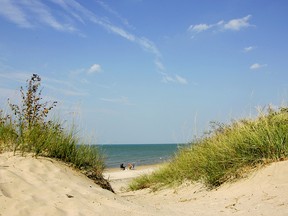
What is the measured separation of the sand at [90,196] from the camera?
200 inches

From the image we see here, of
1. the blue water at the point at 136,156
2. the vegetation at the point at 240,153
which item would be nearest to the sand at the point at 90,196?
the vegetation at the point at 240,153

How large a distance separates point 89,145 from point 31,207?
127 inches

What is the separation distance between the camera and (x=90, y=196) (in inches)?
225

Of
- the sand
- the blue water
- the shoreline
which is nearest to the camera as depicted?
the sand

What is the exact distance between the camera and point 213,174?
765cm

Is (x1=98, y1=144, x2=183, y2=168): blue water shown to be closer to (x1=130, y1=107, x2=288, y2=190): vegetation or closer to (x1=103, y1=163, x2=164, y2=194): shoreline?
(x1=103, y1=163, x2=164, y2=194): shoreline

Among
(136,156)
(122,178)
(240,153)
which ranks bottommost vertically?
(122,178)

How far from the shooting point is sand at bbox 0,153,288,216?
507cm

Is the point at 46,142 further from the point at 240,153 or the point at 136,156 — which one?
the point at 136,156

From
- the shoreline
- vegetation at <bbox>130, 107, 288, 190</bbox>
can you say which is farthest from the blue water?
vegetation at <bbox>130, 107, 288, 190</bbox>

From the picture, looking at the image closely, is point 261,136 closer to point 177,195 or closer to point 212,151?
point 212,151

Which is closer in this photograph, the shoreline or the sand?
the sand

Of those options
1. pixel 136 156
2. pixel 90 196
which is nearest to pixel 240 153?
pixel 90 196

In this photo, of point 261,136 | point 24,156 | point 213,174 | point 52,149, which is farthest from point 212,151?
point 24,156
